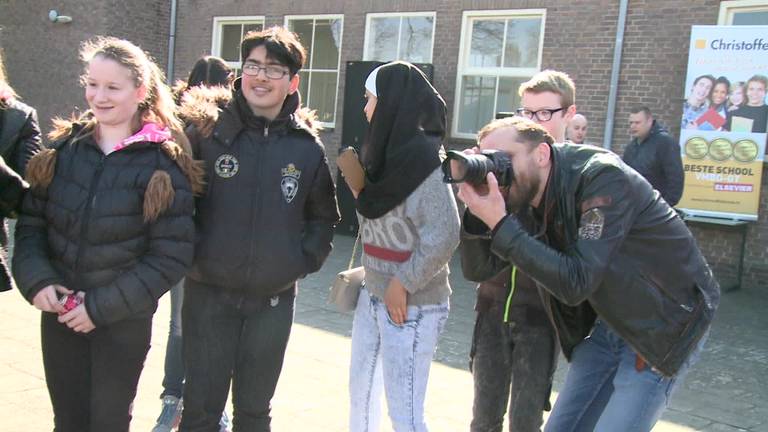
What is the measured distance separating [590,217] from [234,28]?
1322 cm

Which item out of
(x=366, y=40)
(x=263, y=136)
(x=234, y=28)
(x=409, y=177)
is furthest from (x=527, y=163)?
(x=234, y=28)

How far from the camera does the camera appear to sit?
213cm

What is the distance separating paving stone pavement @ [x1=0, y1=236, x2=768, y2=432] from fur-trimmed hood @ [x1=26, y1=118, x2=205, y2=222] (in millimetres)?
1629

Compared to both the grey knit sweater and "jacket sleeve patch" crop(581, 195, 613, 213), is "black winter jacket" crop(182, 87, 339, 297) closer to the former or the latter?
the grey knit sweater

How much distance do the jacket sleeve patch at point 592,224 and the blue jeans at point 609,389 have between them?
51 centimetres

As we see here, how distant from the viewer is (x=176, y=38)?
15.1 metres

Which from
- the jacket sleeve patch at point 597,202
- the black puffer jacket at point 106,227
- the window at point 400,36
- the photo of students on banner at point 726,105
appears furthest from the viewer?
the window at point 400,36

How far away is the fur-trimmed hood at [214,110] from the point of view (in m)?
2.98

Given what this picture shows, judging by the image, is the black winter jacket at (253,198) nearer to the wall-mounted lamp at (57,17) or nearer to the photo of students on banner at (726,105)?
the photo of students on banner at (726,105)

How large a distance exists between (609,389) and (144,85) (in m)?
2.10

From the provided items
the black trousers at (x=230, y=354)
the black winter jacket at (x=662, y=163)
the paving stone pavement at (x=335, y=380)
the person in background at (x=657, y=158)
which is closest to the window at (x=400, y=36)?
the person in background at (x=657, y=158)

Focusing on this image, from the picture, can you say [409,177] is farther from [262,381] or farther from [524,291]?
[262,381]

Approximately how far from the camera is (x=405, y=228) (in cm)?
293

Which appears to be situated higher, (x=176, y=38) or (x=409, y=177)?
(x=176, y=38)
